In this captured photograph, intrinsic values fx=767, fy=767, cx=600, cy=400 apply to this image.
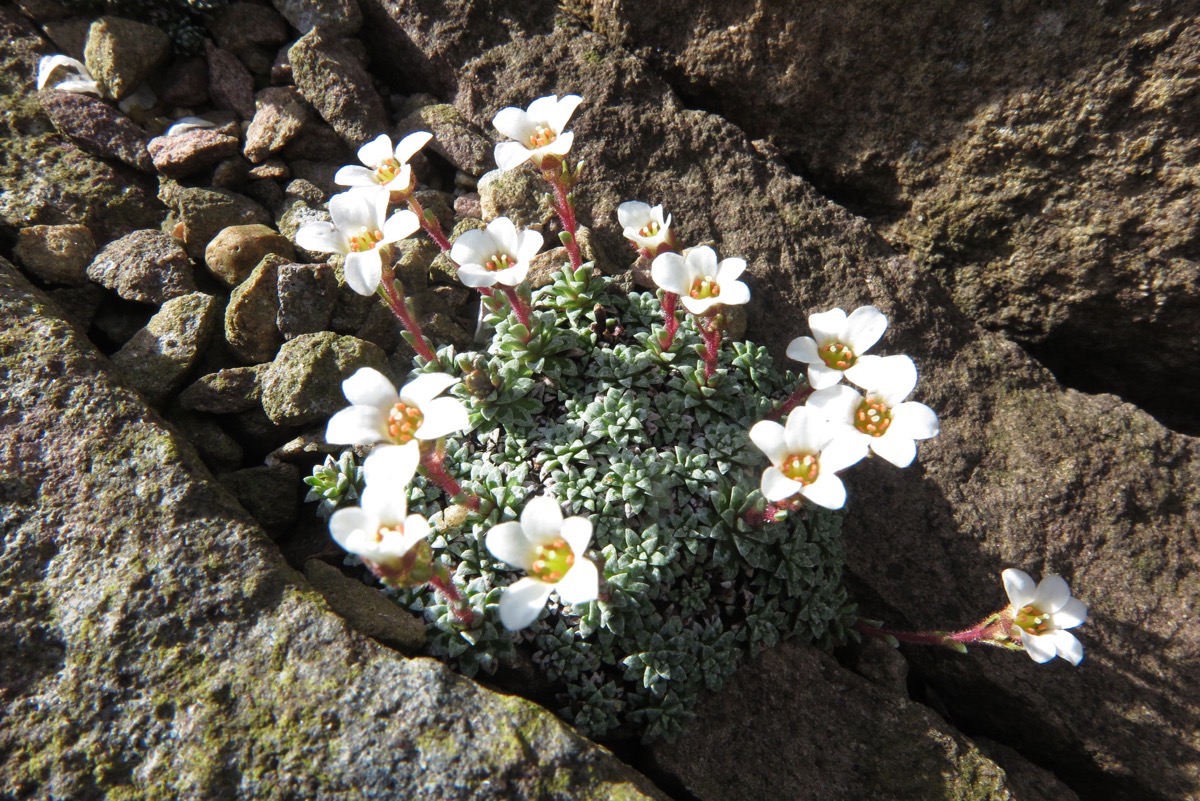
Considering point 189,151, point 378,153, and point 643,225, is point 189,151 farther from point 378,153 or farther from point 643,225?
point 643,225

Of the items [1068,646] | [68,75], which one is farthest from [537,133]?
[1068,646]

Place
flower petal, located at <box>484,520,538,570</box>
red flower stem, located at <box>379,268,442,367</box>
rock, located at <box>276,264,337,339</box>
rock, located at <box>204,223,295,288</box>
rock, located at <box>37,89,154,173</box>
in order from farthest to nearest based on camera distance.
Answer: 1. rock, located at <box>37,89,154,173</box>
2. rock, located at <box>204,223,295,288</box>
3. rock, located at <box>276,264,337,339</box>
4. red flower stem, located at <box>379,268,442,367</box>
5. flower petal, located at <box>484,520,538,570</box>

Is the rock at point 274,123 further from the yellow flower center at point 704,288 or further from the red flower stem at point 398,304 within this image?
the yellow flower center at point 704,288

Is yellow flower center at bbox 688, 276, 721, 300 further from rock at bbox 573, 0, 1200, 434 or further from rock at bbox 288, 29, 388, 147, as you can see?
rock at bbox 288, 29, 388, 147

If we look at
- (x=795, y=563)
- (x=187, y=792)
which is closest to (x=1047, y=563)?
(x=795, y=563)

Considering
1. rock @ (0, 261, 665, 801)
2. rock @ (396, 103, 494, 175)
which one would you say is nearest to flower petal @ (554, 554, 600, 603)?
rock @ (0, 261, 665, 801)

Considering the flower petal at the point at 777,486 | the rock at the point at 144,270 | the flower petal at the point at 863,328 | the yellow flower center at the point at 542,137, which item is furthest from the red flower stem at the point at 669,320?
the rock at the point at 144,270
